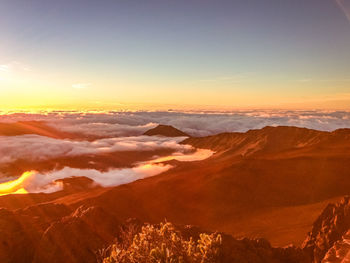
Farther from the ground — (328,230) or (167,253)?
(167,253)

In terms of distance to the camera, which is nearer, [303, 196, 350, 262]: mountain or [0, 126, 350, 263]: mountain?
[303, 196, 350, 262]: mountain

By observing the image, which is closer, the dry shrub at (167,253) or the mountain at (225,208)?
the dry shrub at (167,253)

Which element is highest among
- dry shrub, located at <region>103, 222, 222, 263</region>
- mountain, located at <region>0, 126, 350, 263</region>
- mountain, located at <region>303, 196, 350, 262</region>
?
dry shrub, located at <region>103, 222, 222, 263</region>

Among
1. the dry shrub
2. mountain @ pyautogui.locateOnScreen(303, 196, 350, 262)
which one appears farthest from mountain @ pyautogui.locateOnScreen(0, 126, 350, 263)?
the dry shrub

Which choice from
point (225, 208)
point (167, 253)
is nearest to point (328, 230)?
point (167, 253)

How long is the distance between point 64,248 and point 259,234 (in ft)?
44.2

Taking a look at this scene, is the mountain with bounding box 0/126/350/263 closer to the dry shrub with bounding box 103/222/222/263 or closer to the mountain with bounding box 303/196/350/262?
the mountain with bounding box 303/196/350/262

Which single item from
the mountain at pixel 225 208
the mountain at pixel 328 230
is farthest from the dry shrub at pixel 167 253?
the mountain at pixel 328 230

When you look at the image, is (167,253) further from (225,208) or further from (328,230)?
(225,208)

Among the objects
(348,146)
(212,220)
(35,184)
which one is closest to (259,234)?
(212,220)

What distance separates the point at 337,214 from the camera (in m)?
12.1

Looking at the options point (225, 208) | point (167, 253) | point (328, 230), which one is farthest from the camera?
point (225, 208)

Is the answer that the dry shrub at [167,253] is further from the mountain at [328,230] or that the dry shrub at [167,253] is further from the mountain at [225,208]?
the mountain at [328,230]

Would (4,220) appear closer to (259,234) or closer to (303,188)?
(259,234)
